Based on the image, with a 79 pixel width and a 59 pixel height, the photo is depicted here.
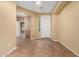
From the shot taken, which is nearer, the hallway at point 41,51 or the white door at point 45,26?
the hallway at point 41,51

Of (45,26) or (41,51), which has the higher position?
(45,26)

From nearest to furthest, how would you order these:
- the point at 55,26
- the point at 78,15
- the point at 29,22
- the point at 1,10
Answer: the point at 1,10, the point at 78,15, the point at 55,26, the point at 29,22

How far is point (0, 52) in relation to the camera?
8.07 ft

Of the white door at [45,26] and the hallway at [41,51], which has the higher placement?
the white door at [45,26]

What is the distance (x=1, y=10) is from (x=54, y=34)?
3.67m

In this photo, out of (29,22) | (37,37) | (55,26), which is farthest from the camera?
(29,22)

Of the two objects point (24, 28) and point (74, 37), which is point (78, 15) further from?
point (24, 28)

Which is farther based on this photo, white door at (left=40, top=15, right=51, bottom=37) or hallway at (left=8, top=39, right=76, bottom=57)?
white door at (left=40, top=15, right=51, bottom=37)

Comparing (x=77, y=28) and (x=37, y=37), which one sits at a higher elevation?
(x=77, y=28)

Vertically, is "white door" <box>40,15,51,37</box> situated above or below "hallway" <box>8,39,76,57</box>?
above

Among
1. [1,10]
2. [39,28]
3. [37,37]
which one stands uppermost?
[1,10]

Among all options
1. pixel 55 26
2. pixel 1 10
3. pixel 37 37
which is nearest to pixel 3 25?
pixel 1 10

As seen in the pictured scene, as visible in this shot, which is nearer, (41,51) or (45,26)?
(41,51)

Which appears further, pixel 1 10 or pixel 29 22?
pixel 29 22
